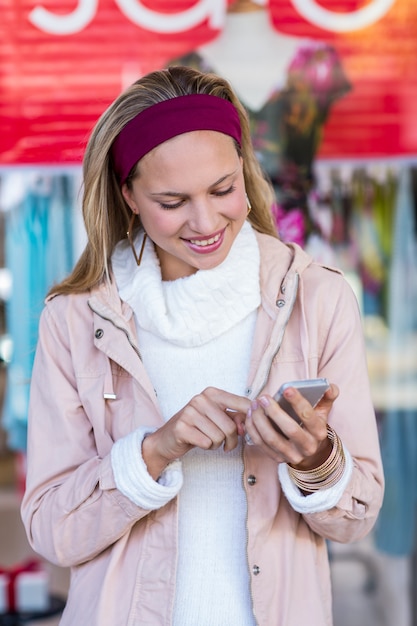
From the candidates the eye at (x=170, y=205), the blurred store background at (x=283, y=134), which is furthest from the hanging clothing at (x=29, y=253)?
the eye at (x=170, y=205)

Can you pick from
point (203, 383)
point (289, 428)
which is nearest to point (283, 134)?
point (203, 383)

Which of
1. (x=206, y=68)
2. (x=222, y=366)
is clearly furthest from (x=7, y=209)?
(x=222, y=366)

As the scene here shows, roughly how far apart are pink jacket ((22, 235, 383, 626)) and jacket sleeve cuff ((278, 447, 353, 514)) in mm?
27

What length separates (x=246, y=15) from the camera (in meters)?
3.50

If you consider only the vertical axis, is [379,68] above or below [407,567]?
above

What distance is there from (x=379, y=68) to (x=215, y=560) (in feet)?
7.42

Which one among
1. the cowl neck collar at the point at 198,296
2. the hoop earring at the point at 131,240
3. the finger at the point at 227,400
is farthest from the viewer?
the hoop earring at the point at 131,240

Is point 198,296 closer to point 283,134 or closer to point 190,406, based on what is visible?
point 190,406

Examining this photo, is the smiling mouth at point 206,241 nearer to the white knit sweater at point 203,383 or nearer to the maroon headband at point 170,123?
the white knit sweater at point 203,383

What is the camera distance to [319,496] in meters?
1.77

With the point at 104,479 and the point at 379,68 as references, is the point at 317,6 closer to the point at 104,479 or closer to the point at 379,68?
the point at 379,68

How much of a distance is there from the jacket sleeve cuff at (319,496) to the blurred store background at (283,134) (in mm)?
1862

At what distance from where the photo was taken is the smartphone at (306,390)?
5.22 feet

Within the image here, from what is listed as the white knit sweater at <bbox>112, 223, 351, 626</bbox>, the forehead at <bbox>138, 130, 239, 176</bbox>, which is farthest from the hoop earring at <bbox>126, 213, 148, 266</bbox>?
the forehead at <bbox>138, 130, 239, 176</bbox>
